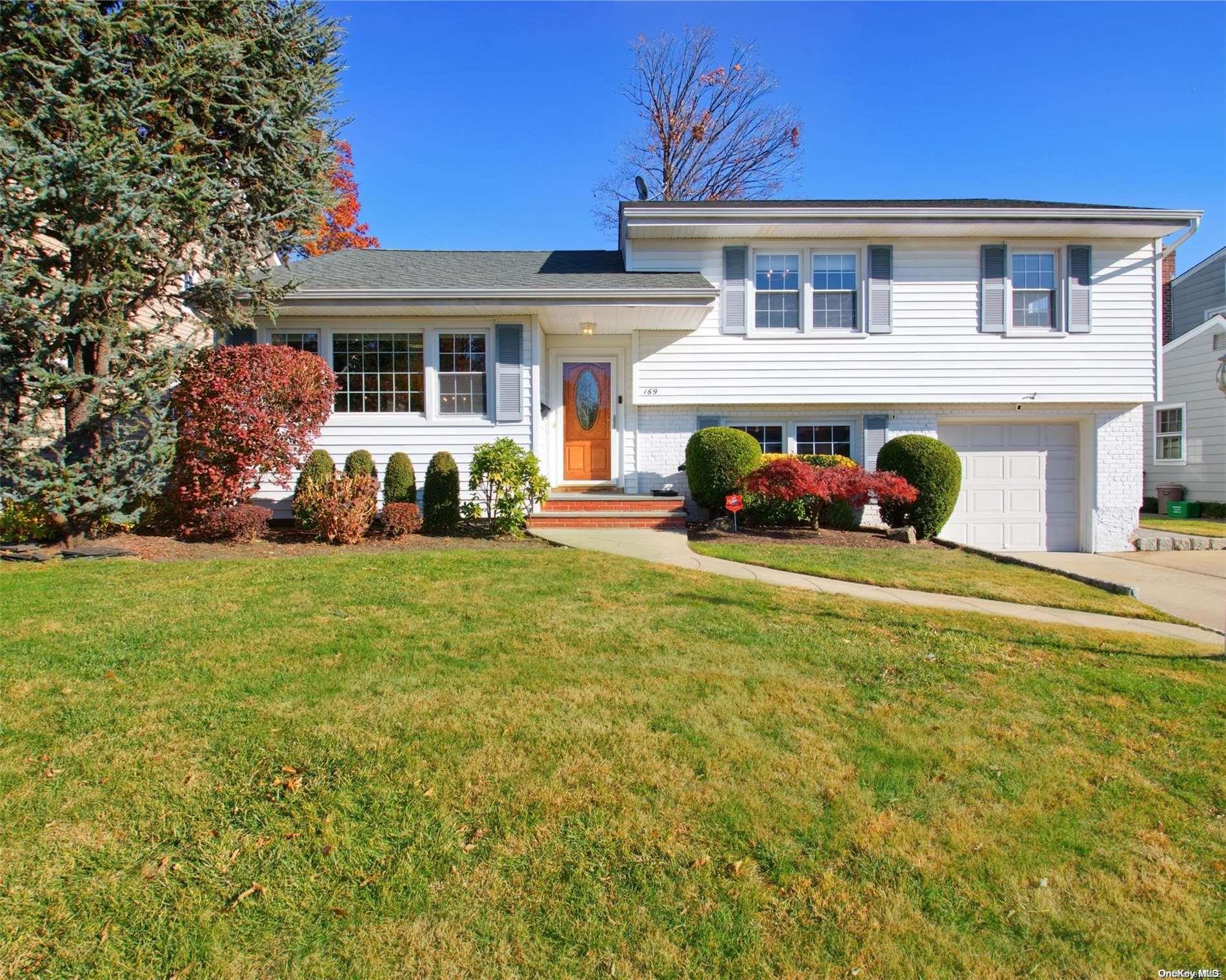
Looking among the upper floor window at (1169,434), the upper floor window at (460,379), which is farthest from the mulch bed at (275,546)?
the upper floor window at (1169,434)

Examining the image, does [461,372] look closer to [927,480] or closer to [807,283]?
[807,283]

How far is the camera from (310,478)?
347 inches

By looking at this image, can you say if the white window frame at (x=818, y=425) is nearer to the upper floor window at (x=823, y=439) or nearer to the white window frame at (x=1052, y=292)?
the upper floor window at (x=823, y=439)

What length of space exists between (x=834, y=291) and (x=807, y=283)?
49cm

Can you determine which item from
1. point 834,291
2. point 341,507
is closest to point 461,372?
point 341,507

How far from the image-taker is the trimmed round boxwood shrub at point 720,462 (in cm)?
988

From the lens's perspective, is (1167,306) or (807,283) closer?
(807,283)

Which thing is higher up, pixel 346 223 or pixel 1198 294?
pixel 346 223

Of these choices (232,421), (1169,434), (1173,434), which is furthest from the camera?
(1169,434)

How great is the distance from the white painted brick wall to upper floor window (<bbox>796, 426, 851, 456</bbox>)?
0.18m

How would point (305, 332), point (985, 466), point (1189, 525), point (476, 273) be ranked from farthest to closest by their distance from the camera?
point (1189, 525)
point (985, 466)
point (476, 273)
point (305, 332)

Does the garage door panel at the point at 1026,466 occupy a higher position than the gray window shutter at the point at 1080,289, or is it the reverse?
the gray window shutter at the point at 1080,289

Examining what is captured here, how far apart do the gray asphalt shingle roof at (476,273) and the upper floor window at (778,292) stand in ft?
3.69

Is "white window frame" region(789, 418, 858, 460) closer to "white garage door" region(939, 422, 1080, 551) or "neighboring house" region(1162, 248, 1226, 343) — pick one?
"white garage door" region(939, 422, 1080, 551)
